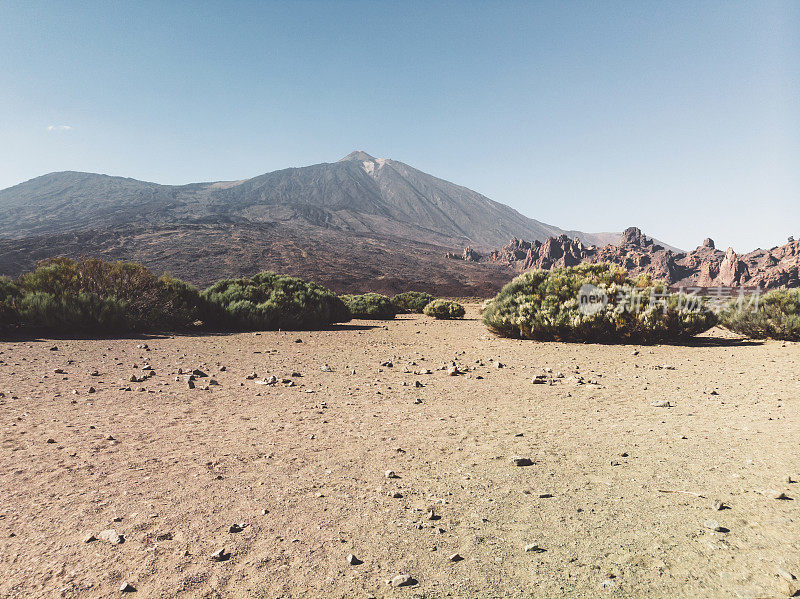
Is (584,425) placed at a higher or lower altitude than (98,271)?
lower

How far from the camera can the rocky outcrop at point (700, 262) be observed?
2360 inches

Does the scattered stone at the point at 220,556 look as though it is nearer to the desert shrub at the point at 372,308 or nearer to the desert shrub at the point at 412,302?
the desert shrub at the point at 372,308

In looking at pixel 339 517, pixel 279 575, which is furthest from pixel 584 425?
pixel 279 575

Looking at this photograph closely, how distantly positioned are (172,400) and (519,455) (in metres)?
4.47

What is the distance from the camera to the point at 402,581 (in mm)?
2111

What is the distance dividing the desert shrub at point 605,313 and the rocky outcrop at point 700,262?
24.5 meters

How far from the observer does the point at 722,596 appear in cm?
201

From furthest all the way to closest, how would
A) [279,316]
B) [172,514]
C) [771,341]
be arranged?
[279,316], [771,341], [172,514]

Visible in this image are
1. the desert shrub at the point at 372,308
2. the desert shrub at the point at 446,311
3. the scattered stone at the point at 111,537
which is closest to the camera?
the scattered stone at the point at 111,537

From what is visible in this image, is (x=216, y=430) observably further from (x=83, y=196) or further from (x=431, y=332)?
(x=83, y=196)

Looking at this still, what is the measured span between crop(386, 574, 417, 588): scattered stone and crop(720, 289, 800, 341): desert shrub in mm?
14594

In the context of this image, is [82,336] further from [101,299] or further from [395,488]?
[395,488]

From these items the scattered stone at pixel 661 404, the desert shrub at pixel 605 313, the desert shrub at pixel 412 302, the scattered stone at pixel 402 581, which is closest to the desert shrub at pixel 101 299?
the desert shrub at pixel 605 313

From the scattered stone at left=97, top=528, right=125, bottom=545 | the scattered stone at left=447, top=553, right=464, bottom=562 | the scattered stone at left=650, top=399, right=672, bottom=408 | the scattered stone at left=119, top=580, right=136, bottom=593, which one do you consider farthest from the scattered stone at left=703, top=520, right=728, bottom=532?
the scattered stone at left=97, top=528, right=125, bottom=545
